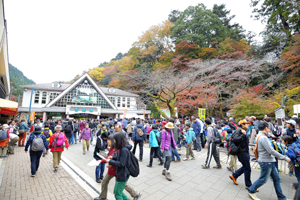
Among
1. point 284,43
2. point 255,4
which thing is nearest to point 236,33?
point 255,4

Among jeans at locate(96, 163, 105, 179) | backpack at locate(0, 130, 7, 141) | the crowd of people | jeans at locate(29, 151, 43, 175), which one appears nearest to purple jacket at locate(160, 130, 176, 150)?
the crowd of people

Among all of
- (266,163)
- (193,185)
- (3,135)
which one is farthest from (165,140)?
(3,135)

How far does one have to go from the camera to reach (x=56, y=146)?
4.84 meters

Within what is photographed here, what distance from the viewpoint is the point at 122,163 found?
8.11 feet

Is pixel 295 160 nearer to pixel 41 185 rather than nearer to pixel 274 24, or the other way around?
pixel 41 185

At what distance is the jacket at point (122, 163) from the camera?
2492 mm

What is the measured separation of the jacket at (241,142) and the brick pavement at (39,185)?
4025mm

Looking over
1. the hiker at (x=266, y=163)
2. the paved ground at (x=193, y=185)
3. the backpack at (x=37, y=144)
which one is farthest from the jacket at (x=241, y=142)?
the backpack at (x=37, y=144)

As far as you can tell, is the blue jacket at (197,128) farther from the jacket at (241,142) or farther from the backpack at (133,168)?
the backpack at (133,168)

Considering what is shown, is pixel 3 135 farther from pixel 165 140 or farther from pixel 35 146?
pixel 165 140

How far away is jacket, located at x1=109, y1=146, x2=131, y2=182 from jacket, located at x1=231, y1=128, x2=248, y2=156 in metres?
2.98

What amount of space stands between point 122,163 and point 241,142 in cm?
320

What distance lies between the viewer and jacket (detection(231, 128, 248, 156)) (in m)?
3.64

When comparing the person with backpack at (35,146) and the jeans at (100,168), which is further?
the person with backpack at (35,146)
